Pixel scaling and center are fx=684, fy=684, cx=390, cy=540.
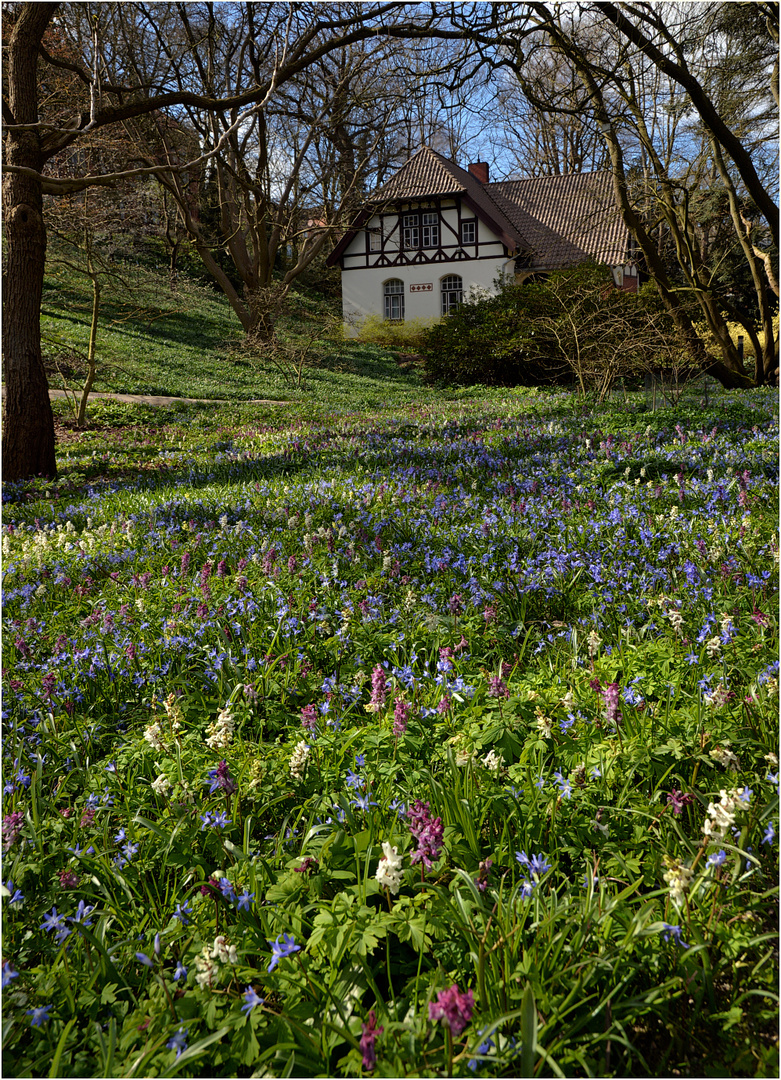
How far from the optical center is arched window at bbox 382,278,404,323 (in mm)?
42500

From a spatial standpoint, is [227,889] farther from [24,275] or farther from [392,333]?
[392,333]

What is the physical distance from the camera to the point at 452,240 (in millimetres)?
40875

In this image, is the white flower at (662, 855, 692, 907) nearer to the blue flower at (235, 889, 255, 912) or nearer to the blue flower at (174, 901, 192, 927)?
the blue flower at (235, 889, 255, 912)

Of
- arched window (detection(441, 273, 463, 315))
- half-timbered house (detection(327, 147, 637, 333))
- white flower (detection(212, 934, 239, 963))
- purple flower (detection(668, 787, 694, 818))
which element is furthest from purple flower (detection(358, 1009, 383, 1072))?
arched window (detection(441, 273, 463, 315))

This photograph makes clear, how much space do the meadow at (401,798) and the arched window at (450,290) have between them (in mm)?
38791

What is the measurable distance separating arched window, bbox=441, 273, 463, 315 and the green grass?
6.79m

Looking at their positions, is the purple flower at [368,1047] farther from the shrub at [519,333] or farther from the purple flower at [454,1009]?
the shrub at [519,333]

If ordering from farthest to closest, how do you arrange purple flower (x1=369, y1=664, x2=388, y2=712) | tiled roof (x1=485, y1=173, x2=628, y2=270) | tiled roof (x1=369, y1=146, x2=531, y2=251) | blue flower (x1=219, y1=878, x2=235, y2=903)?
1. tiled roof (x1=369, y1=146, x2=531, y2=251)
2. tiled roof (x1=485, y1=173, x2=628, y2=270)
3. purple flower (x1=369, y1=664, x2=388, y2=712)
4. blue flower (x1=219, y1=878, x2=235, y2=903)

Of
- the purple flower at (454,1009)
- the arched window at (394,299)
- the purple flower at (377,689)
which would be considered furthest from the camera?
the arched window at (394,299)

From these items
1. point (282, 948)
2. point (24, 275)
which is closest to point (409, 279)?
point (24, 275)

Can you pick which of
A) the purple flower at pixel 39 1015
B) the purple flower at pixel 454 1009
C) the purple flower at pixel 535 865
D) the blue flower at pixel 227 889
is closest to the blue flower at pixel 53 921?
the purple flower at pixel 39 1015

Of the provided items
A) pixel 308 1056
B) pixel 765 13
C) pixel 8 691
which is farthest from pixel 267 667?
pixel 765 13

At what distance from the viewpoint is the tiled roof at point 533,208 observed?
3897cm

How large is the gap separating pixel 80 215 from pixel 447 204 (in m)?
32.4
